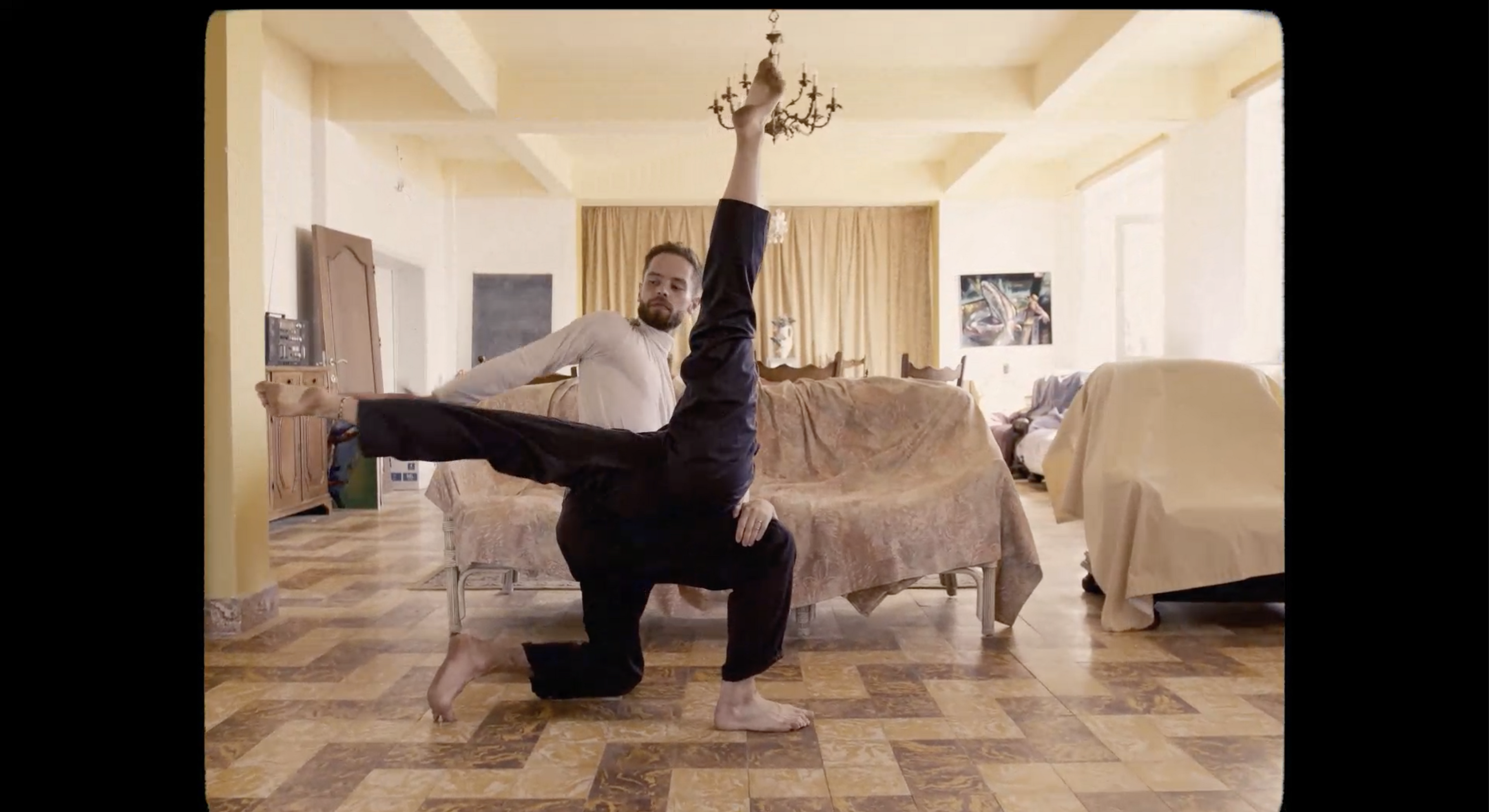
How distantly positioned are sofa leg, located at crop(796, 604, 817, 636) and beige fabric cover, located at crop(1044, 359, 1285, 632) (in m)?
0.99

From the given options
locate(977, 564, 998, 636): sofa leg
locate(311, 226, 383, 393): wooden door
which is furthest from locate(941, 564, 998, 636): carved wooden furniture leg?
locate(311, 226, 383, 393): wooden door

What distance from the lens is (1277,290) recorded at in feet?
19.4

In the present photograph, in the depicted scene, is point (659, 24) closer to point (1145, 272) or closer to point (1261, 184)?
point (1261, 184)

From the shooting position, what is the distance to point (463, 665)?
206 centimetres

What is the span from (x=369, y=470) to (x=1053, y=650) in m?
4.48

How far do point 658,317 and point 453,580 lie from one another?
1.28m

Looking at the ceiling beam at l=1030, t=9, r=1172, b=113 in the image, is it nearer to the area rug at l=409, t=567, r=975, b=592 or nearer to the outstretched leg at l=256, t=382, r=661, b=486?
the area rug at l=409, t=567, r=975, b=592

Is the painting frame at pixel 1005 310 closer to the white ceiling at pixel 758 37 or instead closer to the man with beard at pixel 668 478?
the white ceiling at pixel 758 37

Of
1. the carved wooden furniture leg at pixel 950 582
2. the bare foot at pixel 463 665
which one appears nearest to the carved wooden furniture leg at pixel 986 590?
the carved wooden furniture leg at pixel 950 582

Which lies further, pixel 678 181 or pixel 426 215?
pixel 678 181

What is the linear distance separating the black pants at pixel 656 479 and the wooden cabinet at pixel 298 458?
327 centimetres

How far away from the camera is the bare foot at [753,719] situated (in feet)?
6.67

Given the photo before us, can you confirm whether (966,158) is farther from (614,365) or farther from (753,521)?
(753,521)
